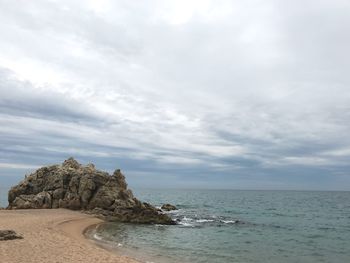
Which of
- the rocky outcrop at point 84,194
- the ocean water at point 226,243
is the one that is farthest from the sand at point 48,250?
the rocky outcrop at point 84,194

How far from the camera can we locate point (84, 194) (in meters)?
55.9

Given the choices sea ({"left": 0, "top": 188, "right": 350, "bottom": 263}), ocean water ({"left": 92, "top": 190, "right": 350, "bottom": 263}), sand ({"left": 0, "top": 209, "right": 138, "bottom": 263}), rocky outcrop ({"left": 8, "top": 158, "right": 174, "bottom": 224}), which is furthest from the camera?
rocky outcrop ({"left": 8, "top": 158, "right": 174, "bottom": 224})

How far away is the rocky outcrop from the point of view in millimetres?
52188

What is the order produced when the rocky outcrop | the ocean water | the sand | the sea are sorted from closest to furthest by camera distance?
the sand
the sea
the ocean water
the rocky outcrop

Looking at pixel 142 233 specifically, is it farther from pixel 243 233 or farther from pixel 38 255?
pixel 38 255

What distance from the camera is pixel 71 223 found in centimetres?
4088

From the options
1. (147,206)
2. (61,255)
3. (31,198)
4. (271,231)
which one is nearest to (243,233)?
(271,231)

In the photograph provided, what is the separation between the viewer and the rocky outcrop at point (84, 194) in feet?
171

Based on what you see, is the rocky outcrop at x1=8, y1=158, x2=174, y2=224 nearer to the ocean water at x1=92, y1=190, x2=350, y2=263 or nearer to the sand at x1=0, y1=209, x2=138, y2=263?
the ocean water at x1=92, y1=190, x2=350, y2=263

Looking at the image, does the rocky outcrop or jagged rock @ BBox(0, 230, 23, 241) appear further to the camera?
the rocky outcrop

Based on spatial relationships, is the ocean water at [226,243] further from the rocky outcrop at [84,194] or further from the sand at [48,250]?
the rocky outcrop at [84,194]

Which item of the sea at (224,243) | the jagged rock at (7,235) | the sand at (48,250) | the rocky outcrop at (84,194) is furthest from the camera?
the rocky outcrop at (84,194)

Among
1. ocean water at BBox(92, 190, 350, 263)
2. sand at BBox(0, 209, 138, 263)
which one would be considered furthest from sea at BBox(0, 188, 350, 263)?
sand at BBox(0, 209, 138, 263)

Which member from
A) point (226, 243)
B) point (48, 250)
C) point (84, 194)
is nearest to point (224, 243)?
point (226, 243)
